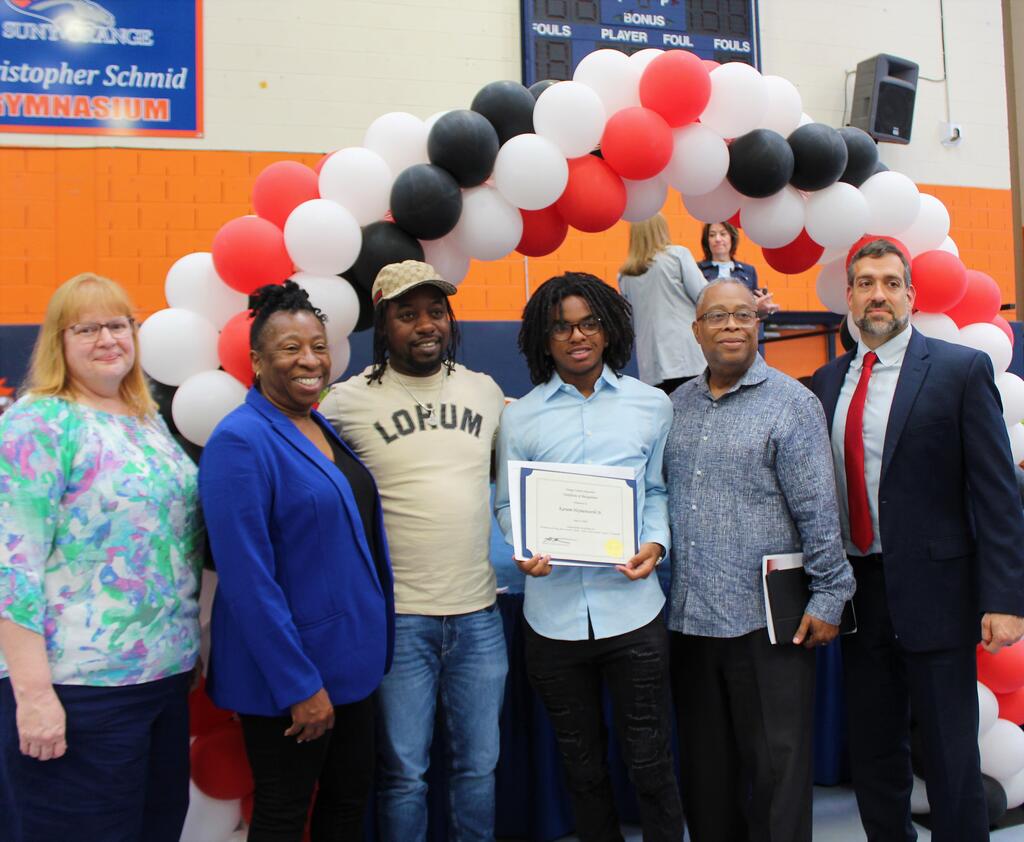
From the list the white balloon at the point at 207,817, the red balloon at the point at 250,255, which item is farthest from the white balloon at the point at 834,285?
the white balloon at the point at 207,817

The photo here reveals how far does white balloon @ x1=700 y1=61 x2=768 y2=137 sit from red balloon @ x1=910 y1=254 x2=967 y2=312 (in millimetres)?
768

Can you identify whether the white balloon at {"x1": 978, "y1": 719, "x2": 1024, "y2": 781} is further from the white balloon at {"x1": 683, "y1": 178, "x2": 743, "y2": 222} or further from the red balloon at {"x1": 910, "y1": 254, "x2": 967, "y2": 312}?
the white balloon at {"x1": 683, "y1": 178, "x2": 743, "y2": 222}

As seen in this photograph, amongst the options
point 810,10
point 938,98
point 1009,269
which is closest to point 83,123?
point 810,10

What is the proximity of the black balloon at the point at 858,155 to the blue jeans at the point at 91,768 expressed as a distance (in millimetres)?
2620

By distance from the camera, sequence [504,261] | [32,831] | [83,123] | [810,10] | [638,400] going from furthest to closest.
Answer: [810,10]
[504,261]
[83,123]
[638,400]
[32,831]

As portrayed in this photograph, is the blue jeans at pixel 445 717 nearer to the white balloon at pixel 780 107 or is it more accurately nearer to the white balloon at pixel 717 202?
the white balloon at pixel 717 202

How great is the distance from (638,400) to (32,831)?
1.56 metres

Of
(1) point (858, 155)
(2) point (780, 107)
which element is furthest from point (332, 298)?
(1) point (858, 155)

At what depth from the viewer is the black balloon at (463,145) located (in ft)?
7.75

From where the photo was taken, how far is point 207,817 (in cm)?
220

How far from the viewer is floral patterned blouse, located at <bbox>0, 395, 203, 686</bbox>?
1509 mm

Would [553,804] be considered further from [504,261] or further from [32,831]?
[504,261]

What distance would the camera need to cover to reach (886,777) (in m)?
2.15

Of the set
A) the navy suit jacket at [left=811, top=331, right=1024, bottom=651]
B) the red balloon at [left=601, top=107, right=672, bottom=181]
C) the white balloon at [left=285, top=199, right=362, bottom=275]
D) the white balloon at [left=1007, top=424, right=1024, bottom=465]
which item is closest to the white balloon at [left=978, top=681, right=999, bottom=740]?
the navy suit jacket at [left=811, top=331, right=1024, bottom=651]
